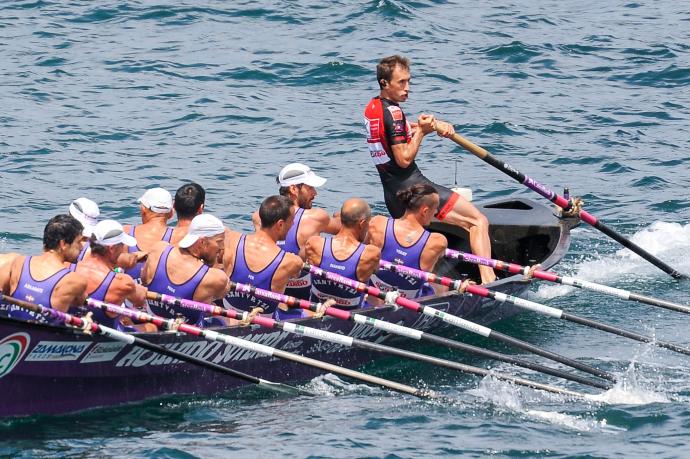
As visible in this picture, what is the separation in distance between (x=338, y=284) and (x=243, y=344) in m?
2.02

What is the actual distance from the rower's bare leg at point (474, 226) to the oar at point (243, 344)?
11.8 ft

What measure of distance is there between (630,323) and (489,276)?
1.92m

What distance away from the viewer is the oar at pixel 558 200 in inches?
687

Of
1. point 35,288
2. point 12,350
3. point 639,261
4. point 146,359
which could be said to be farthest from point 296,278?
point 639,261

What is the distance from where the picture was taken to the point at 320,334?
46.4 feet

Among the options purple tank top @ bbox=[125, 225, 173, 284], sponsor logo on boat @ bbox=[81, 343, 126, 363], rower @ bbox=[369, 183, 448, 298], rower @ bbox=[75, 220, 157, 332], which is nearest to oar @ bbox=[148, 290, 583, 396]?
rower @ bbox=[75, 220, 157, 332]

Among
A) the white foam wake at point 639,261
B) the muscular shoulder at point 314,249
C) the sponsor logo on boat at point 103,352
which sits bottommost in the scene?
the white foam wake at point 639,261

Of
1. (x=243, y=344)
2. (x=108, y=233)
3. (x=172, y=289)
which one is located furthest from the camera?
(x=172, y=289)

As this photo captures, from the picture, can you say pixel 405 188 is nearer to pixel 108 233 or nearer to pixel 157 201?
pixel 157 201

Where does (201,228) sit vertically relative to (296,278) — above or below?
above

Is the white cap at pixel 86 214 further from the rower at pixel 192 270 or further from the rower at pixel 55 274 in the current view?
the rower at pixel 55 274

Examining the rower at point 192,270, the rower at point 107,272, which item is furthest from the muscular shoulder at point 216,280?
the rower at point 107,272

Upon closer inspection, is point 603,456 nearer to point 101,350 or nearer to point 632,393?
point 632,393

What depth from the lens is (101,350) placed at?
13383 millimetres
